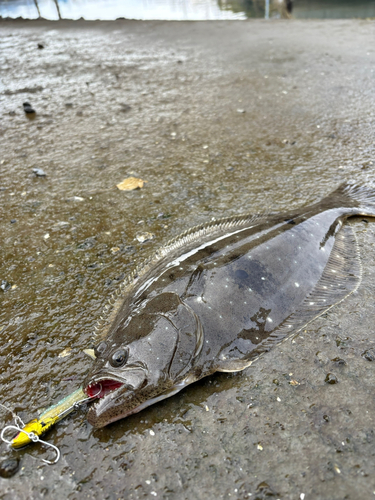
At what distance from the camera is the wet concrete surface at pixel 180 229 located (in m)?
1.85

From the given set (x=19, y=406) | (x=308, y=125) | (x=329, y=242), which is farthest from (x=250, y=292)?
(x=308, y=125)

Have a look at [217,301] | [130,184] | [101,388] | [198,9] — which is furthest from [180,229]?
[198,9]

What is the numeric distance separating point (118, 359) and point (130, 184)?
8.23ft

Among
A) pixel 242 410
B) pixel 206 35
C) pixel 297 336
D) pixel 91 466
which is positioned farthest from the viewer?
pixel 206 35

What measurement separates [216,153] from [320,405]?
3.37 m

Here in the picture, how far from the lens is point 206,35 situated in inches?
400

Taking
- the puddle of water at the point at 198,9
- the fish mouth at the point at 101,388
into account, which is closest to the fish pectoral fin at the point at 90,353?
the fish mouth at the point at 101,388

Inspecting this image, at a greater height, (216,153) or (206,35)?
(206,35)

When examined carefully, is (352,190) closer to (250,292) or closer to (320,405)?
(250,292)

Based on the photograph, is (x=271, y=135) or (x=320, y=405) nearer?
(x=320, y=405)

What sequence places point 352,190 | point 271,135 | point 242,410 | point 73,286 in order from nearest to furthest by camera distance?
point 242,410
point 73,286
point 352,190
point 271,135

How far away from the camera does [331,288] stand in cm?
270

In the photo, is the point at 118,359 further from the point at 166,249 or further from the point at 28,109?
the point at 28,109

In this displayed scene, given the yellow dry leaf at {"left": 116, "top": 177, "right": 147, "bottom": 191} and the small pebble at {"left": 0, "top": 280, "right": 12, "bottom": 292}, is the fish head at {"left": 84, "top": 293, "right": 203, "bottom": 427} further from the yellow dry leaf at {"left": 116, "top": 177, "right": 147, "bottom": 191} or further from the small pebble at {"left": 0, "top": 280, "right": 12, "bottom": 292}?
the yellow dry leaf at {"left": 116, "top": 177, "right": 147, "bottom": 191}
